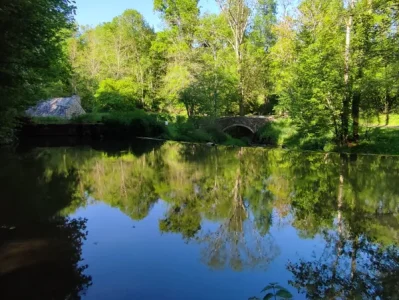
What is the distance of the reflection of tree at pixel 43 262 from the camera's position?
185 inches

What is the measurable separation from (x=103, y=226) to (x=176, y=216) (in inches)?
62.4

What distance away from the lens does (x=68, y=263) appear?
5.53 metres

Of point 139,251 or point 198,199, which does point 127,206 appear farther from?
point 139,251

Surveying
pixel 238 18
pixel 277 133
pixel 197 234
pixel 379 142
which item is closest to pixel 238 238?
pixel 197 234

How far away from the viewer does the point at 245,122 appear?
111ft

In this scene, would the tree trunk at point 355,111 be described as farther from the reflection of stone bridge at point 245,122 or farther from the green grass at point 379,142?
the reflection of stone bridge at point 245,122

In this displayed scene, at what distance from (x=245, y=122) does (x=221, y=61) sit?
27.0 ft

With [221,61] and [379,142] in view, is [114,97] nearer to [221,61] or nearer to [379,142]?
[221,61]

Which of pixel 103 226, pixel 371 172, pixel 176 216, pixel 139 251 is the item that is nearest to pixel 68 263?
pixel 139 251

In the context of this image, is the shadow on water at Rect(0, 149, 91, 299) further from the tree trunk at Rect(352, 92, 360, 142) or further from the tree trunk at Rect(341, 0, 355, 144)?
the tree trunk at Rect(352, 92, 360, 142)

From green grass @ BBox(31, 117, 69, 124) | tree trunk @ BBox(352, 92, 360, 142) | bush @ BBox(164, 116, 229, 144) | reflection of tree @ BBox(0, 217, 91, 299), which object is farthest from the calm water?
green grass @ BBox(31, 117, 69, 124)

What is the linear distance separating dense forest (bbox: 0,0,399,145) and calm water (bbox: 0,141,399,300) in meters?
2.74

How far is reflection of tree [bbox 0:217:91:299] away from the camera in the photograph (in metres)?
4.70

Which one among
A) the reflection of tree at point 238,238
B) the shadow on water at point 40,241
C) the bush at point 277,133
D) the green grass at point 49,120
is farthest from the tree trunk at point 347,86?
the green grass at point 49,120
